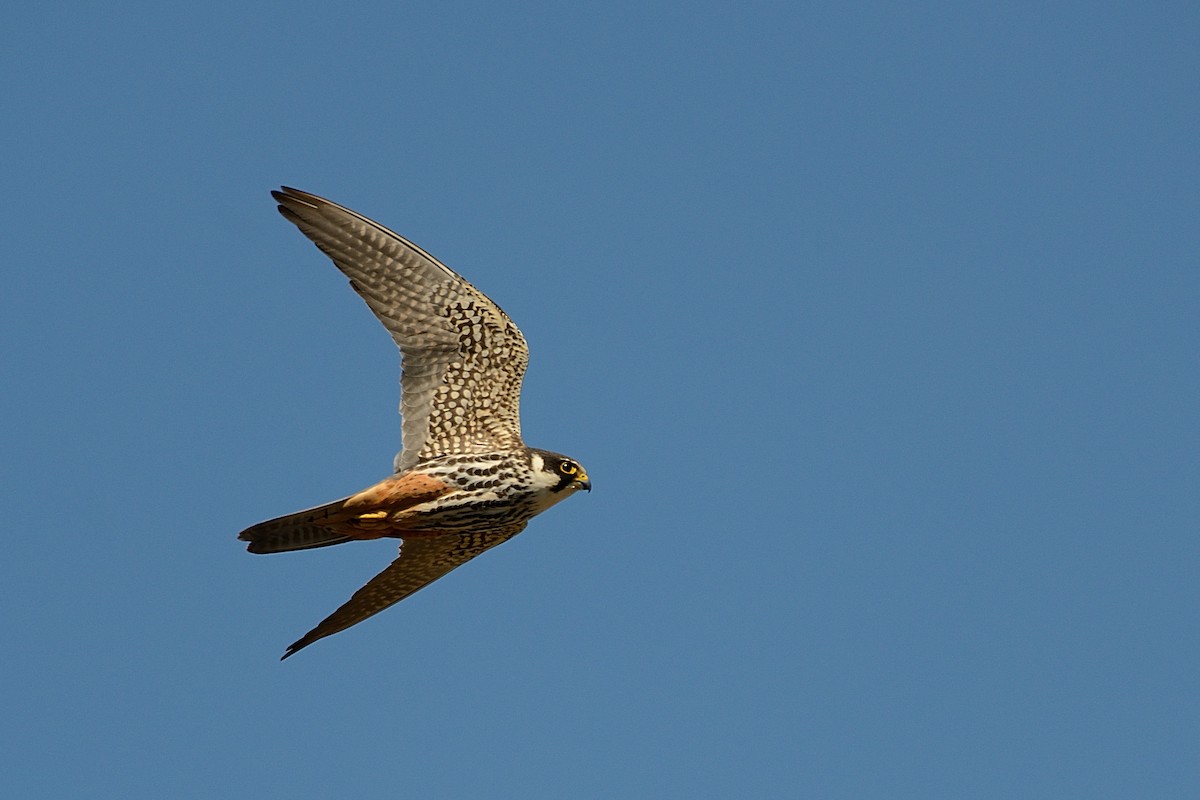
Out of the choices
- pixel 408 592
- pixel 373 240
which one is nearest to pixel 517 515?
pixel 408 592

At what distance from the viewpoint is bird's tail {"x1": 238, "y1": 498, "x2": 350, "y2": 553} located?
11562mm

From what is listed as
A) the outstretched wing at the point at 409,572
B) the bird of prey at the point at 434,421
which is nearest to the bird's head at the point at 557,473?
the bird of prey at the point at 434,421

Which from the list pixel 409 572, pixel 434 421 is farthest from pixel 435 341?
pixel 409 572

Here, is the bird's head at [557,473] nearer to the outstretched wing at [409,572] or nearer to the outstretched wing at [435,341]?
the outstretched wing at [435,341]

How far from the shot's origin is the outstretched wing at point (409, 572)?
41.1ft

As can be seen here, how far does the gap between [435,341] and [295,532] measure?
188 cm

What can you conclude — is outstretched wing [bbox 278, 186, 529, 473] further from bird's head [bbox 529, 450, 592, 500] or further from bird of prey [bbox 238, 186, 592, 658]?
bird's head [bbox 529, 450, 592, 500]

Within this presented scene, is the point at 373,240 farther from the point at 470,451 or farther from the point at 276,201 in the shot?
the point at 470,451

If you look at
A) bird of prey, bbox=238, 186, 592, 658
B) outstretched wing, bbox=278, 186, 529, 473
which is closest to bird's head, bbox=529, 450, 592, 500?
bird of prey, bbox=238, 186, 592, 658

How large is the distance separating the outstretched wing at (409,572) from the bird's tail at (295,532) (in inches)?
31.5

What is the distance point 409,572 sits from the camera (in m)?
12.8

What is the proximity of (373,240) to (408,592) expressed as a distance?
305cm

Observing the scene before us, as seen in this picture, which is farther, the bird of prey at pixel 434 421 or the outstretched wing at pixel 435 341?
the outstretched wing at pixel 435 341

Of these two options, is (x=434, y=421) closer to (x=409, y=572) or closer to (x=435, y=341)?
(x=435, y=341)
